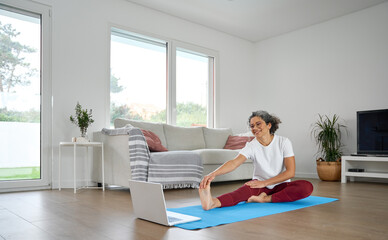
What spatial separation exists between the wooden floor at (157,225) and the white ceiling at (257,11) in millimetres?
3052

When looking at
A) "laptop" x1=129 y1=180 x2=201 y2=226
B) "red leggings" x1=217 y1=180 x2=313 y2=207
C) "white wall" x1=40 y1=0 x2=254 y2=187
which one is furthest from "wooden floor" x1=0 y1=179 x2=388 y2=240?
"white wall" x1=40 y1=0 x2=254 y2=187

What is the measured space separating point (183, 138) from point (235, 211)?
2666 mm

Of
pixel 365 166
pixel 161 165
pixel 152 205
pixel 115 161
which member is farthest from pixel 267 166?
pixel 365 166

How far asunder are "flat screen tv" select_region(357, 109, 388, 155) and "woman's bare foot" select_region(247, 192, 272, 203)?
8.82 ft

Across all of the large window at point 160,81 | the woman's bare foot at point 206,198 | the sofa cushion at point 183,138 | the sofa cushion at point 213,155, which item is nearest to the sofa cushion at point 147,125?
the sofa cushion at point 183,138

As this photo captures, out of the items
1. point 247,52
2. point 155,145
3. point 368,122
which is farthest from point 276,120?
point 247,52

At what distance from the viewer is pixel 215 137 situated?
5.49m

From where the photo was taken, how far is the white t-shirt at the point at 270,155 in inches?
106

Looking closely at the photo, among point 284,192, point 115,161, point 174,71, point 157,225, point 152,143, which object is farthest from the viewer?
point 174,71

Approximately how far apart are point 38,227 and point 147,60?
142 inches

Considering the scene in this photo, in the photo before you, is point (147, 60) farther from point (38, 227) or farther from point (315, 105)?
point (38, 227)

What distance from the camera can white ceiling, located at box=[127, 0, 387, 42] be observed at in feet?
16.4

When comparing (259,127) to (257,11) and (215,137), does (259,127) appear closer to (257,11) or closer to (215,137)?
(215,137)

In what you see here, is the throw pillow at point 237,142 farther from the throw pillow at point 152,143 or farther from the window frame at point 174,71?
the throw pillow at point 152,143
